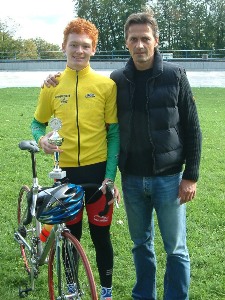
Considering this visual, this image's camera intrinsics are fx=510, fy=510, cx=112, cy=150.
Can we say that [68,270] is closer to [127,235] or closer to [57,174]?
[57,174]

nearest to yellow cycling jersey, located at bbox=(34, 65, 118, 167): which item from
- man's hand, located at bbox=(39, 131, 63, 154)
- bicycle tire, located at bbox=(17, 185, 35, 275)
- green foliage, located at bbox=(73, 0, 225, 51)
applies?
man's hand, located at bbox=(39, 131, 63, 154)

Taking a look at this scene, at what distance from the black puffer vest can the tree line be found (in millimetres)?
62080

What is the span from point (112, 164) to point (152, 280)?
0.93m

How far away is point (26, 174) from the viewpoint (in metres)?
7.34

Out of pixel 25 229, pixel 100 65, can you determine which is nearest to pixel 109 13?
pixel 100 65

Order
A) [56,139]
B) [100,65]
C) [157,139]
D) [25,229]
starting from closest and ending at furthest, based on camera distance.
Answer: [56,139], [157,139], [25,229], [100,65]

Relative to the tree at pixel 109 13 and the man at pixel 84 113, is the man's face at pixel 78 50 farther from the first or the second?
the tree at pixel 109 13

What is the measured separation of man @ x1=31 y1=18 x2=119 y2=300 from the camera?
325cm

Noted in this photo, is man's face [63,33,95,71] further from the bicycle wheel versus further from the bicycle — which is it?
the bicycle wheel

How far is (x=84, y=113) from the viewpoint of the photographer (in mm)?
3252

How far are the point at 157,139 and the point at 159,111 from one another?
0.57 feet

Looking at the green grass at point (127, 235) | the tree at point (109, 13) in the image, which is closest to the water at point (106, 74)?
the green grass at point (127, 235)

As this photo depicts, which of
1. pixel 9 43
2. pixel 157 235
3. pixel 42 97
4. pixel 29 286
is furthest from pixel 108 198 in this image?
pixel 9 43

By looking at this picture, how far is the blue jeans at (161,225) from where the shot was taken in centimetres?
324
